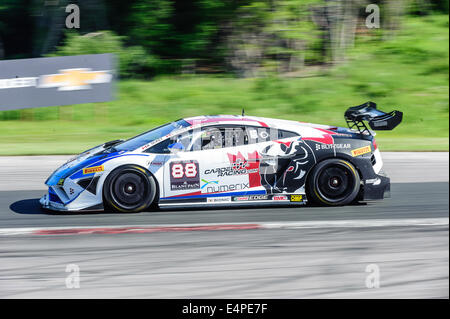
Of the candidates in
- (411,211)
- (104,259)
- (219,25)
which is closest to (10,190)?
(104,259)

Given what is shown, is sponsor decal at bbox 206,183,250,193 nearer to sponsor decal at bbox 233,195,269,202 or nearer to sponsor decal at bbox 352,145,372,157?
sponsor decal at bbox 233,195,269,202

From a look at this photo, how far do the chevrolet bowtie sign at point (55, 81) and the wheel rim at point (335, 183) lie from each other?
836 centimetres

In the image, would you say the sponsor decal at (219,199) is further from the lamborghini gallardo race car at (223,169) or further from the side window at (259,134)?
the side window at (259,134)

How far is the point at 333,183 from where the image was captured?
805cm

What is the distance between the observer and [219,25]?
21078 millimetres

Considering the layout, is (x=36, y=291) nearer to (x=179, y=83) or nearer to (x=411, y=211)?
(x=411, y=211)

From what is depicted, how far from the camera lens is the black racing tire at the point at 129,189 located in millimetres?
7656

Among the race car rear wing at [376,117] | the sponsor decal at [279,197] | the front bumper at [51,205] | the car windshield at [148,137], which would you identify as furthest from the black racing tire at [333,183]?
the front bumper at [51,205]

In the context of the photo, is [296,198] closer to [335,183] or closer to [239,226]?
[335,183]

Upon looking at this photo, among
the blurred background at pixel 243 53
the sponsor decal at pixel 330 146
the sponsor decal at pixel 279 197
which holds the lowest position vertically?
the sponsor decal at pixel 279 197

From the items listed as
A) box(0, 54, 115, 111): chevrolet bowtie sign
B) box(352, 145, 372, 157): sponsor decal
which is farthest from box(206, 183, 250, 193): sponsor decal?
box(0, 54, 115, 111): chevrolet bowtie sign

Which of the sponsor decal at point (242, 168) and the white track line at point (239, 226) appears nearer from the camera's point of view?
the white track line at point (239, 226)

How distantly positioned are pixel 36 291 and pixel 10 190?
483 cm

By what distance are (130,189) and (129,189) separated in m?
0.01
